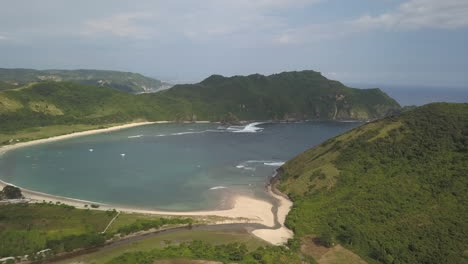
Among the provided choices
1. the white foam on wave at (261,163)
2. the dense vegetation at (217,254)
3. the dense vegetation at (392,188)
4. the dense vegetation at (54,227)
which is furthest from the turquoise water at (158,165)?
the dense vegetation at (217,254)

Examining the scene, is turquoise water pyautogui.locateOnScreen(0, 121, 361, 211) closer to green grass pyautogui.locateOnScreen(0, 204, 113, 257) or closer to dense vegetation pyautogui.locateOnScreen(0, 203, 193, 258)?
dense vegetation pyautogui.locateOnScreen(0, 203, 193, 258)

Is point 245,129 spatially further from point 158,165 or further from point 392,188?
point 392,188

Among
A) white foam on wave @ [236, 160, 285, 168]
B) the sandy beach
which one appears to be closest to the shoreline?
the sandy beach

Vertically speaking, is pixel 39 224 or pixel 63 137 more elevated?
pixel 63 137

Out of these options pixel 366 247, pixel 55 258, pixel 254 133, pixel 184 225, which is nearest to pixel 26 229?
pixel 55 258

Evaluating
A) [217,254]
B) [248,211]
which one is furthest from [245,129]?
[217,254]

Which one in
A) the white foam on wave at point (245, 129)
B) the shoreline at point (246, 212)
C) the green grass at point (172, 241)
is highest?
the white foam on wave at point (245, 129)

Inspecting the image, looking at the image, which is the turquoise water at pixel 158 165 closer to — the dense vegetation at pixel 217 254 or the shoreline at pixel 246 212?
the shoreline at pixel 246 212
